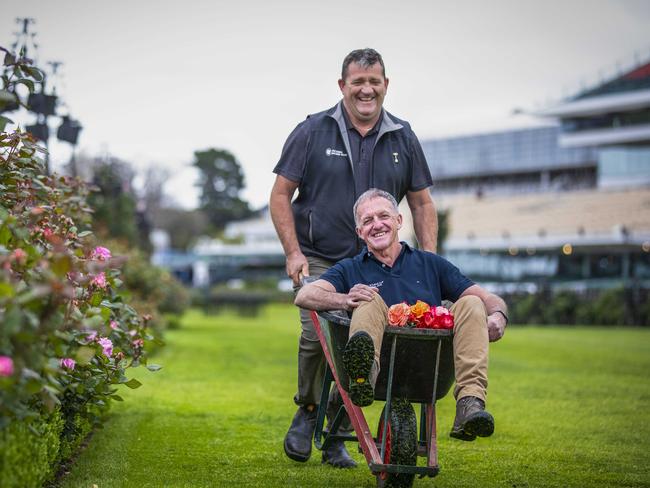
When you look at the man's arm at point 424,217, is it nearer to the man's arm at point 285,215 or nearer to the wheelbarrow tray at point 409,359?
the man's arm at point 285,215

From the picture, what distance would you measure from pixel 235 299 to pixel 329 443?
2644 cm

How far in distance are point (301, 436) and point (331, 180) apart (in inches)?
58.9

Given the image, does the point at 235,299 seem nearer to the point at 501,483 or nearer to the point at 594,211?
the point at 594,211

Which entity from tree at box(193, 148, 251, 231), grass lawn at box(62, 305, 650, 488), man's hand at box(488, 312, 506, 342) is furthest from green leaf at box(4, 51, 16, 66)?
tree at box(193, 148, 251, 231)

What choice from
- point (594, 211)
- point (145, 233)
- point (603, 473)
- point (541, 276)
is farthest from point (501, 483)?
point (594, 211)

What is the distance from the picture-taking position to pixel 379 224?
4801 mm

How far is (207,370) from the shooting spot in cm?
1187

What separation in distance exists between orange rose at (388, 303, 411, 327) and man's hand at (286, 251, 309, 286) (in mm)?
1057

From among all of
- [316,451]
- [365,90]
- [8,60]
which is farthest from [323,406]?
[8,60]

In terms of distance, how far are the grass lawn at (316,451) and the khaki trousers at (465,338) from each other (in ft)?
3.54

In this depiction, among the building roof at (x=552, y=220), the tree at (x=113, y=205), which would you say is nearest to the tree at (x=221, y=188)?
the building roof at (x=552, y=220)

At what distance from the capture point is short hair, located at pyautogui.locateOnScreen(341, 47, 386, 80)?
5391mm

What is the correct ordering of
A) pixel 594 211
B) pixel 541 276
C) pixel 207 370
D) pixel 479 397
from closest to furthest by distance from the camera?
pixel 479 397
pixel 207 370
pixel 541 276
pixel 594 211

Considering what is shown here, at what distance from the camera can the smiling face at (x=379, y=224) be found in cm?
478
